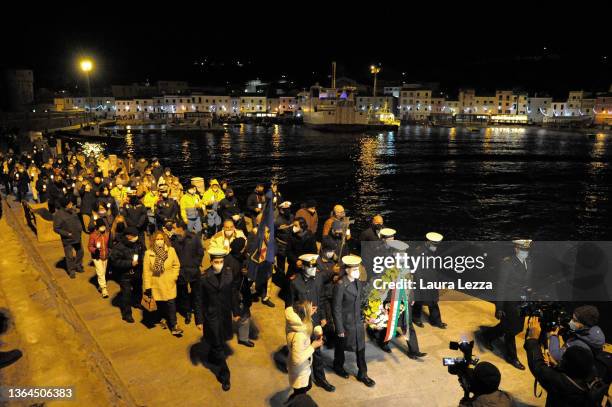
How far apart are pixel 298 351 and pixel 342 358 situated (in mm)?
1579

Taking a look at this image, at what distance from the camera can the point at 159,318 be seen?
748 cm

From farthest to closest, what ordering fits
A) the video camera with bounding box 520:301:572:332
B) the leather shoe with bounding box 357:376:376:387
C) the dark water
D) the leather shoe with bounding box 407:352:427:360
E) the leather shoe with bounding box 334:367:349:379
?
the dark water → the leather shoe with bounding box 407:352:427:360 → the leather shoe with bounding box 334:367:349:379 → the leather shoe with bounding box 357:376:376:387 → the video camera with bounding box 520:301:572:332

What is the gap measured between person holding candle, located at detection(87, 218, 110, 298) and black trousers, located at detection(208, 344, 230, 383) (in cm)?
355

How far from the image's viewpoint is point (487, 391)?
345 centimetres

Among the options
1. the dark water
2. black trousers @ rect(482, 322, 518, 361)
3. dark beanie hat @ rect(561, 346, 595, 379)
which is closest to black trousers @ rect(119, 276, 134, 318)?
black trousers @ rect(482, 322, 518, 361)

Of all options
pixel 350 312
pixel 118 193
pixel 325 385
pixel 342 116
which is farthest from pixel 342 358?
pixel 342 116

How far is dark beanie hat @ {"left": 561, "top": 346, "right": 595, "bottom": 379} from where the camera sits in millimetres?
3451

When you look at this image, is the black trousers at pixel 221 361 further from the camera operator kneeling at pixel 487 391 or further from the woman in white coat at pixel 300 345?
the camera operator kneeling at pixel 487 391

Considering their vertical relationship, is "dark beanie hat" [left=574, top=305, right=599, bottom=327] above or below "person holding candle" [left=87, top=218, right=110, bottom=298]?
above

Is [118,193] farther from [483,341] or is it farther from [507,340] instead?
[507,340]

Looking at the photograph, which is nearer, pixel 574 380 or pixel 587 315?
pixel 574 380

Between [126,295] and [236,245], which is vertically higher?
[236,245]

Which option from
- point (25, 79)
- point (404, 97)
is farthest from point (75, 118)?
point (404, 97)

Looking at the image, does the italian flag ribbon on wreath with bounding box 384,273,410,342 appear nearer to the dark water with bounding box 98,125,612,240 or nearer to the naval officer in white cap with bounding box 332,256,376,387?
the naval officer in white cap with bounding box 332,256,376,387
